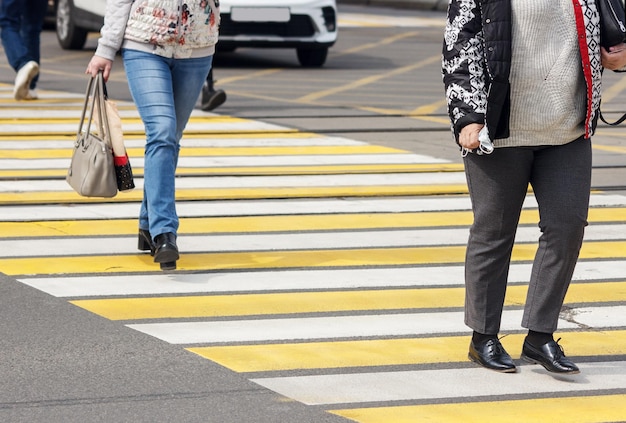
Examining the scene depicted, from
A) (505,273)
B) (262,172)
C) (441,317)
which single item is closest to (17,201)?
(262,172)

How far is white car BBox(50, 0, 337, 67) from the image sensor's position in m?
17.1

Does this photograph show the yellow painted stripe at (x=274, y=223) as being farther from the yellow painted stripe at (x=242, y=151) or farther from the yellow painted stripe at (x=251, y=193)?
the yellow painted stripe at (x=242, y=151)

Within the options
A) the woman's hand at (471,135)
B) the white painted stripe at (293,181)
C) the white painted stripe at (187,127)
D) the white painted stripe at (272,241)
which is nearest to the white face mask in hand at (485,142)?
the woman's hand at (471,135)

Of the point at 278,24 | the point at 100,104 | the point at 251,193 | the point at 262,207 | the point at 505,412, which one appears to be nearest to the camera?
the point at 505,412

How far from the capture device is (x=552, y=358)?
209 inches

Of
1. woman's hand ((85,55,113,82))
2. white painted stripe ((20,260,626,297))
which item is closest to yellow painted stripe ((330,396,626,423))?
white painted stripe ((20,260,626,297))

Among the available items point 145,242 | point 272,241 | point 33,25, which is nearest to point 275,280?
point 145,242

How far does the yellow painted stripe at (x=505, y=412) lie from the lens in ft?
15.8

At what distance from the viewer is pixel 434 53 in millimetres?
21016

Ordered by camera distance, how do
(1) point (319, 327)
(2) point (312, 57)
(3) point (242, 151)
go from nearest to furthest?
(1) point (319, 327)
(3) point (242, 151)
(2) point (312, 57)

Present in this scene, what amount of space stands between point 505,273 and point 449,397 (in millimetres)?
572

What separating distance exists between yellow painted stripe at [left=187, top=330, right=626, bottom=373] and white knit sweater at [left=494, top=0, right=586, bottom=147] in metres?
0.92

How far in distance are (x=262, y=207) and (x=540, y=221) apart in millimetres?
3660

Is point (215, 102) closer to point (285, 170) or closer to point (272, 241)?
point (285, 170)
